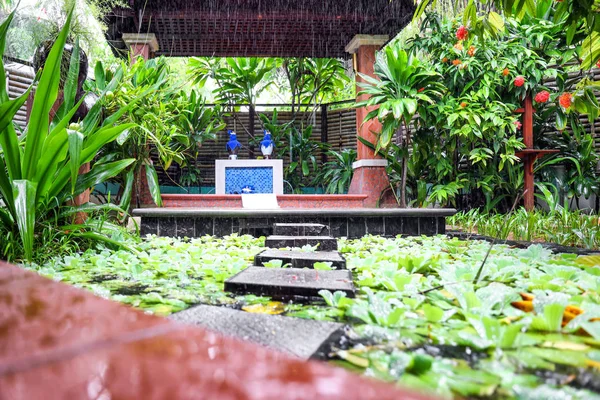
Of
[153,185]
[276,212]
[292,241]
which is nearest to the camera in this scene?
[292,241]

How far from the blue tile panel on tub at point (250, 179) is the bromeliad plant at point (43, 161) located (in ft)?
14.4

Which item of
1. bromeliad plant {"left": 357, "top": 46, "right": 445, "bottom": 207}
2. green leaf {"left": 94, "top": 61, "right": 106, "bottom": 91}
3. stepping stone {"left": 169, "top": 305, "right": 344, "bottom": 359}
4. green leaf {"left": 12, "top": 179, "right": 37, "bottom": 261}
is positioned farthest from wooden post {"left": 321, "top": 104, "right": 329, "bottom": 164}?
stepping stone {"left": 169, "top": 305, "right": 344, "bottom": 359}

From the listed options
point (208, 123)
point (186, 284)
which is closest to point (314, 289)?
point (186, 284)

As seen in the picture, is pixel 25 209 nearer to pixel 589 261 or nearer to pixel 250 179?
pixel 589 261

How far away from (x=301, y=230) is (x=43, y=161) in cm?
167

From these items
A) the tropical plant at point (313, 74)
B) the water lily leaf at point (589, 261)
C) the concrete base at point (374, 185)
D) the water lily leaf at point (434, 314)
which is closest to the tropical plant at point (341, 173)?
the concrete base at point (374, 185)

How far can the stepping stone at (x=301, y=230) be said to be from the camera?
2.96 metres

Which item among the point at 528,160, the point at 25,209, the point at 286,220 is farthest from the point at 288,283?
the point at 528,160

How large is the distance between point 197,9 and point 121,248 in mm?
4040

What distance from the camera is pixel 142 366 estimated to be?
0.40 meters

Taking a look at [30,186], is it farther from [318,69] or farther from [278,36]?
[318,69]

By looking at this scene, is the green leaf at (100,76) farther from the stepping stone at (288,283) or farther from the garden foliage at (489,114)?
the stepping stone at (288,283)

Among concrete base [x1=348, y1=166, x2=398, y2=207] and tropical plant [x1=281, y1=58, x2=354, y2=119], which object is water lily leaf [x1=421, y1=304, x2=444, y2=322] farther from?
tropical plant [x1=281, y1=58, x2=354, y2=119]

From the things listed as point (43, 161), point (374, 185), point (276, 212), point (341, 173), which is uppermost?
point (43, 161)
